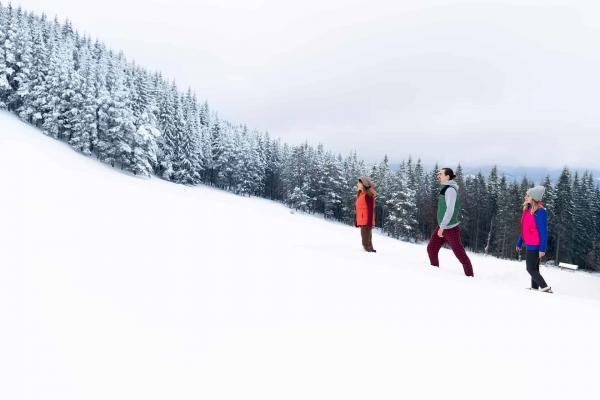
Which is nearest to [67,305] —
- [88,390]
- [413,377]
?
[88,390]

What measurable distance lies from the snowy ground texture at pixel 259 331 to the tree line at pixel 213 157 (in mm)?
44169

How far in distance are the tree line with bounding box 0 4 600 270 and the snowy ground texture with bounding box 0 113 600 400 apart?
44169 millimetres

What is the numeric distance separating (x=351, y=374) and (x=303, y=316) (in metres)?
0.99

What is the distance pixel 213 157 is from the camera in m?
72.1

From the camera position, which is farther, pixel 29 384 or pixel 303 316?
pixel 303 316

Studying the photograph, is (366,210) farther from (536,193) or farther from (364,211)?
(536,193)

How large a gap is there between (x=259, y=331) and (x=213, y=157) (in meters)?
71.7

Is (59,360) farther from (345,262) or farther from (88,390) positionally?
(345,262)

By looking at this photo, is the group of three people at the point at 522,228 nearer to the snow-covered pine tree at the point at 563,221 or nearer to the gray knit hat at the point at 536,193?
the gray knit hat at the point at 536,193

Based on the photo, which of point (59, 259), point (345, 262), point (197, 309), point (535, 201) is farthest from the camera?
point (535, 201)

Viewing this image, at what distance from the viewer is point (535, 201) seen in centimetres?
677

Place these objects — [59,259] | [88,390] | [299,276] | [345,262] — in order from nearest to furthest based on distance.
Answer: [88,390]
[59,259]
[299,276]
[345,262]

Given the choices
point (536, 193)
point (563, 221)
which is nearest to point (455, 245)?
point (536, 193)

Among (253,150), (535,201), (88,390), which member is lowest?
(88,390)
